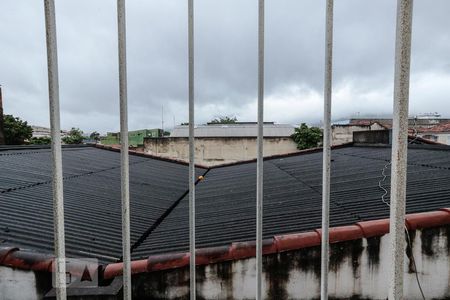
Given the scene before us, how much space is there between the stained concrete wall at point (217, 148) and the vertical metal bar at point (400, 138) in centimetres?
2150

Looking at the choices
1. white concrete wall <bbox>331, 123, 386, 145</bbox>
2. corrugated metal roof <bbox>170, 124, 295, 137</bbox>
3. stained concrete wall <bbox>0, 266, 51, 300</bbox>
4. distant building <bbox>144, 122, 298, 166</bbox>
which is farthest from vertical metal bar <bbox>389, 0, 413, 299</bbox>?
corrugated metal roof <bbox>170, 124, 295, 137</bbox>

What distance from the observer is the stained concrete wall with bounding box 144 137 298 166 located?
23031mm

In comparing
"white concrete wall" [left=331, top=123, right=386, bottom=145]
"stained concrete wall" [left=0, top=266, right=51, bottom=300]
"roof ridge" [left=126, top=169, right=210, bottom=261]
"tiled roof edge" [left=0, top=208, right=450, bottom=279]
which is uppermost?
"white concrete wall" [left=331, top=123, right=386, bottom=145]

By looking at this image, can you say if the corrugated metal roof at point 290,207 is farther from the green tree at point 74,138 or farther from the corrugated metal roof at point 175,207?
the green tree at point 74,138

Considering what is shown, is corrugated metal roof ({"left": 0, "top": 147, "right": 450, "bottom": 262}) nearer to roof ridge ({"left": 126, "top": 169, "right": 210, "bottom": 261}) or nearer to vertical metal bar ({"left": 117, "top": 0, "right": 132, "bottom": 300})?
roof ridge ({"left": 126, "top": 169, "right": 210, "bottom": 261})

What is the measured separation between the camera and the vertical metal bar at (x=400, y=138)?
3.93 feet

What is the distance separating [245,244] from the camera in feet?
9.56

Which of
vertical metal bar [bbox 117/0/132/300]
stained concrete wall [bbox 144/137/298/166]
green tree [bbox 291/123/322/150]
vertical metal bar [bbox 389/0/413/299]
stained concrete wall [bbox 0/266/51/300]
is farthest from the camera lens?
green tree [bbox 291/123/322/150]

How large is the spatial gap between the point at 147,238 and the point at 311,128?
73.3 ft

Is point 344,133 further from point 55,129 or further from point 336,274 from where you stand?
point 55,129

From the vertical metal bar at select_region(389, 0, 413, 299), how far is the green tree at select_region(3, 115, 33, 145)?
107 ft

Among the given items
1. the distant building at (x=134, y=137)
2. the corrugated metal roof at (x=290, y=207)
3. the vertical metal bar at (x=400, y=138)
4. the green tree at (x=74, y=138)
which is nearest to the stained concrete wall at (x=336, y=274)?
the corrugated metal roof at (x=290, y=207)

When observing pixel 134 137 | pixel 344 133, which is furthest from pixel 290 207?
pixel 134 137

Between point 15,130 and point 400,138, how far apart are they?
3343 centimetres
